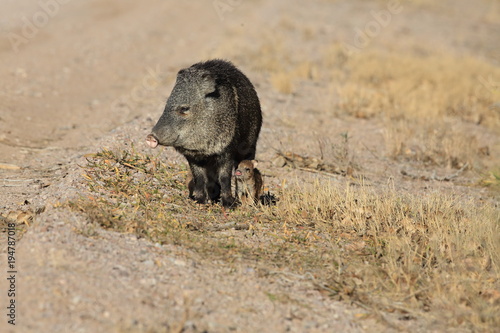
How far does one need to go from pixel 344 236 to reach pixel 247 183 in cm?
126

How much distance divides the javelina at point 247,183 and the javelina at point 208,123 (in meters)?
0.13

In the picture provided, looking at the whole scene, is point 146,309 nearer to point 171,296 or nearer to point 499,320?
point 171,296

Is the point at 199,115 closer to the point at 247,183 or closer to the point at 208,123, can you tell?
the point at 208,123

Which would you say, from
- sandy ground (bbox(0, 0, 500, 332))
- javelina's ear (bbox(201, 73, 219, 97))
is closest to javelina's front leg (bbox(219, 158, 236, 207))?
javelina's ear (bbox(201, 73, 219, 97))

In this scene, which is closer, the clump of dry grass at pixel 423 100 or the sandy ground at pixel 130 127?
the sandy ground at pixel 130 127

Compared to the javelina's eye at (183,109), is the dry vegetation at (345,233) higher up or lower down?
lower down

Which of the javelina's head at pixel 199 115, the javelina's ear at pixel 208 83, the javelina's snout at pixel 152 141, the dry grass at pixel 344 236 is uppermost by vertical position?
the javelina's ear at pixel 208 83

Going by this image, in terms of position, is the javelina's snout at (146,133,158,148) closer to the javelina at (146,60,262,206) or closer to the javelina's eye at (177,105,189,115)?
the javelina at (146,60,262,206)

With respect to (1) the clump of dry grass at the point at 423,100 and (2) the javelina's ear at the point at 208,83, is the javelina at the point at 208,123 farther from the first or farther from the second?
(1) the clump of dry grass at the point at 423,100

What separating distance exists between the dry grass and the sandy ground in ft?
0.77

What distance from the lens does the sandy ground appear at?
4207 mm

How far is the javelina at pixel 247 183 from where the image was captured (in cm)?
646

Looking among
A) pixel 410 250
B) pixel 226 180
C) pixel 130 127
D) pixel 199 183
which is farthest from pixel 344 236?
pixel 130 127

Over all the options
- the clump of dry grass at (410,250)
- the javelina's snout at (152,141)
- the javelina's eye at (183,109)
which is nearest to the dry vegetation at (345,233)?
the clump of dry grass at (410,250)
